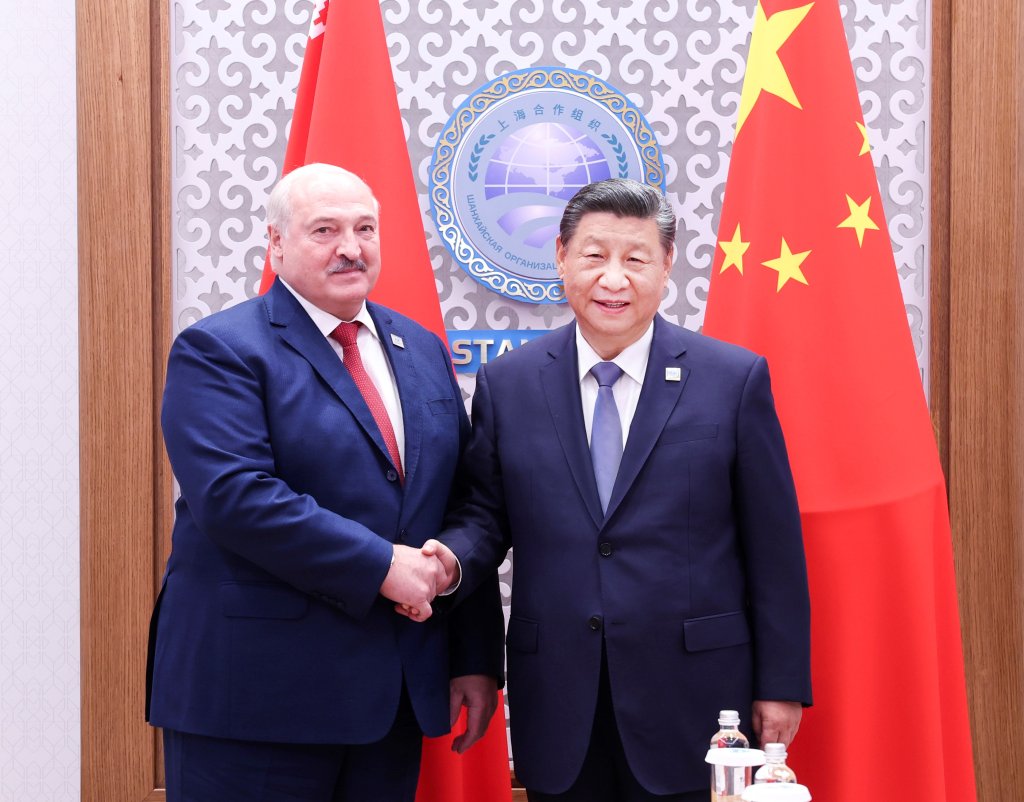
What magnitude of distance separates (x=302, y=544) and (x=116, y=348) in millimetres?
1355

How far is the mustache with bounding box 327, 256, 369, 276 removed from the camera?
185cm

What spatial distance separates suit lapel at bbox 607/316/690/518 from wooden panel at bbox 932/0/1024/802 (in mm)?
1216

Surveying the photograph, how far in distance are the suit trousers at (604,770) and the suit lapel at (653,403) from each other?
12.6 inches

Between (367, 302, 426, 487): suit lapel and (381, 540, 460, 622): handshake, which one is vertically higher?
(367, 302, 426, 487): suit lapel

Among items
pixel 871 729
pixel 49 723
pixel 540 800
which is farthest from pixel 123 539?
pixel 871 729

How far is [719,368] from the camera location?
1869mm

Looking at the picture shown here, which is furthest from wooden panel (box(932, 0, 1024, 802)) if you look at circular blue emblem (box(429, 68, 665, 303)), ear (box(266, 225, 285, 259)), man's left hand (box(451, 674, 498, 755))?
ear (box(266, 225, 285, 259))

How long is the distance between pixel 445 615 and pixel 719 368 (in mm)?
688

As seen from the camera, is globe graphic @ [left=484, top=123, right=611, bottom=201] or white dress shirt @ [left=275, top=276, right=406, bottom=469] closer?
white dress shirt @ [left=275, top=276, right=406, bottom=469]

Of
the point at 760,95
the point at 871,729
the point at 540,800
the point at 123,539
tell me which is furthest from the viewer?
the point at 123,539

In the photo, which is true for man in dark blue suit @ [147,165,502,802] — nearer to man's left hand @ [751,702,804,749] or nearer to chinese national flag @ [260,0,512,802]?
chinese national flag @ [260,0,512,802]

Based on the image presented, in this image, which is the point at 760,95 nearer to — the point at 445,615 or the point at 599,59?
the point at 599,59

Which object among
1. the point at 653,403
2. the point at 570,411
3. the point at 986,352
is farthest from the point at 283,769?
the point at 986,352

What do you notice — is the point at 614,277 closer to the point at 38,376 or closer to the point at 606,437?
the point at 606,437
